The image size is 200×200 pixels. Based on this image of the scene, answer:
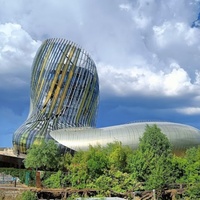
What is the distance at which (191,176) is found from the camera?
37.4 m

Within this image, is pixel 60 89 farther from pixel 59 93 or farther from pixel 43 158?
pixel 43 158

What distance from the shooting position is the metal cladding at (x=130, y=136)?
5894 cm

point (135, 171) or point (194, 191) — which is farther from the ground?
point (135, 171)


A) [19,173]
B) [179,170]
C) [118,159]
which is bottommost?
[179,170]

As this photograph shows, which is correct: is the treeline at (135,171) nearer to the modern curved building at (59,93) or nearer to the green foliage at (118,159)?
the green foliage at (118,159)

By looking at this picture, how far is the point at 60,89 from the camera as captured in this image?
7531 centimetres

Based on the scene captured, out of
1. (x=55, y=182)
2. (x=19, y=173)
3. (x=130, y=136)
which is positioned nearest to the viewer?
(x=55, y=182)

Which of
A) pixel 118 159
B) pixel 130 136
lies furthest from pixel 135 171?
pixel 130 136

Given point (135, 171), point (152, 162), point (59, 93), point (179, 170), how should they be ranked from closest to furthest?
point (152, 162) → point (135, 171) → point (179, 170) → point (59, 93)

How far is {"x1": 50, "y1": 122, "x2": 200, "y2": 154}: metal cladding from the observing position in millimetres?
58938

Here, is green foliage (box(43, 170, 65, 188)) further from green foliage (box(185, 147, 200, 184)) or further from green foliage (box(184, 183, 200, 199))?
green foliage (box(184, 183, 200, 199))

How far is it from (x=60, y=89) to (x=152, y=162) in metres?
40.9

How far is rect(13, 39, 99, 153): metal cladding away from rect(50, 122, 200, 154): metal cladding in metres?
11.9

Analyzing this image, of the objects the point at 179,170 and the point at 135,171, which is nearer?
the point at 135,171
